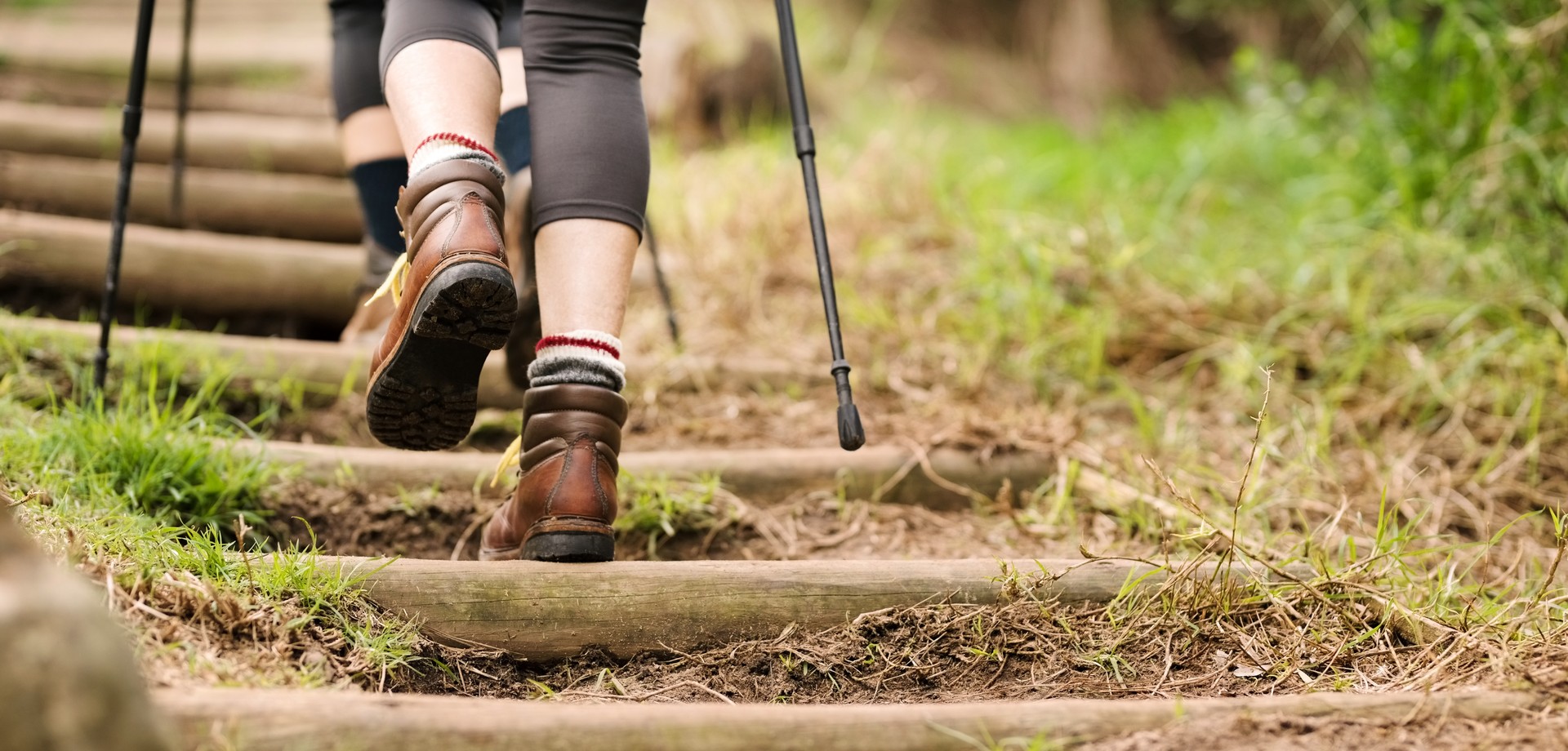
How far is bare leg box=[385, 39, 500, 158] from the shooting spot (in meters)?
1.20

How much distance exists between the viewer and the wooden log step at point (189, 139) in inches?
102

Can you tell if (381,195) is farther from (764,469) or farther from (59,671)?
(59,671)

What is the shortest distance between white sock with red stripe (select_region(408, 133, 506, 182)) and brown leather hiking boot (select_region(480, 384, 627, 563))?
0.26 m

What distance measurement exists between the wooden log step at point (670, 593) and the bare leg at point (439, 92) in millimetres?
481

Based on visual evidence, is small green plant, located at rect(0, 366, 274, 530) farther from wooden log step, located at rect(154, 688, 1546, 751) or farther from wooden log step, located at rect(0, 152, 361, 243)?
wooden log step, located at rect(0, 152, 361, 243)

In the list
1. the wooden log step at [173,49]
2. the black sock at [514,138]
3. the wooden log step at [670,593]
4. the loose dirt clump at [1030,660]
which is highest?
the wooden log step at [173,49]

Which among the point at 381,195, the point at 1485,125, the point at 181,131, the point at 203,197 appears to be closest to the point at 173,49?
the point at 203,197

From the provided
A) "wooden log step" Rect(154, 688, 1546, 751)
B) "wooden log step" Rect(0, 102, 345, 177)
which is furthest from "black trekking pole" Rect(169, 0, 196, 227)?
"wooden log step" Rect(154, 688, 1546, 751)

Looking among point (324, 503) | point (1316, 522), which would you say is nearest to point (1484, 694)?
point (1316, 522)

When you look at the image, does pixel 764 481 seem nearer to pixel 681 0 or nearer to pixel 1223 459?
pixel 1223 459

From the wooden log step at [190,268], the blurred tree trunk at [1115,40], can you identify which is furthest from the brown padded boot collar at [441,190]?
the blurred tree trunk at [1115,40]

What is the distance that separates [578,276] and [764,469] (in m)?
0.57

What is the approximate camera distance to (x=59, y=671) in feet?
1.93

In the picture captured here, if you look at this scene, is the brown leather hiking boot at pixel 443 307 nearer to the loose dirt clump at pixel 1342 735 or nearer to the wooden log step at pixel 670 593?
the wooden log step at pixel 670 593
